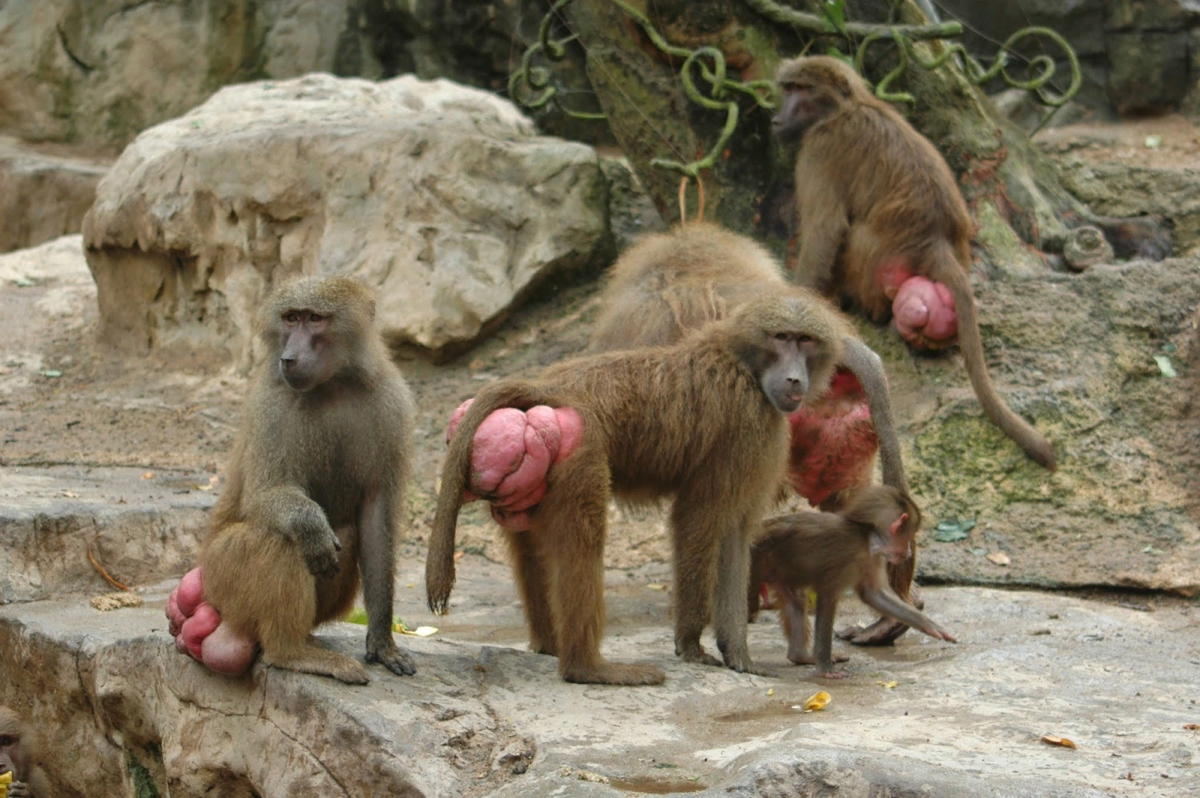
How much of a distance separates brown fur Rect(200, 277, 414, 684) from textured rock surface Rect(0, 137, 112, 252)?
31.3ft

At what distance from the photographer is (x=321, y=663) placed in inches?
155

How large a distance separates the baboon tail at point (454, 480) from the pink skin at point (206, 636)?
560 millimetres

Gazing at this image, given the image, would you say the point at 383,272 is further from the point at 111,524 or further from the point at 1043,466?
the point at 1043,466

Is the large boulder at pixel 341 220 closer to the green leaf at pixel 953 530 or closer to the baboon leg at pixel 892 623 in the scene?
the green leaf at pixel 953 530

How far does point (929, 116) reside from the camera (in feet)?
25.6

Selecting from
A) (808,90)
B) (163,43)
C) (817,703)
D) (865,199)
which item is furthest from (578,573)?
(163,43)

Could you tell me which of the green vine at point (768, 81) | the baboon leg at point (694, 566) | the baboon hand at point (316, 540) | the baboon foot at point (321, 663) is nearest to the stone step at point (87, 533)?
the baboon foot at point (321, 663)

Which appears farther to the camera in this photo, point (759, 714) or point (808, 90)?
point (808, 90)

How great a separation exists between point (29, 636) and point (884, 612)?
2998mm

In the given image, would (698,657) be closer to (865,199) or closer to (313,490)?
(313,490)

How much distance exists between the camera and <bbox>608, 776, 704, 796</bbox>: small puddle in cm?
341

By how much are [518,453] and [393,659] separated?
71cm

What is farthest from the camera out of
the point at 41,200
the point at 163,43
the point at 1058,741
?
the point at 163,43

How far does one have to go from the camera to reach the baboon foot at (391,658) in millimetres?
4105
